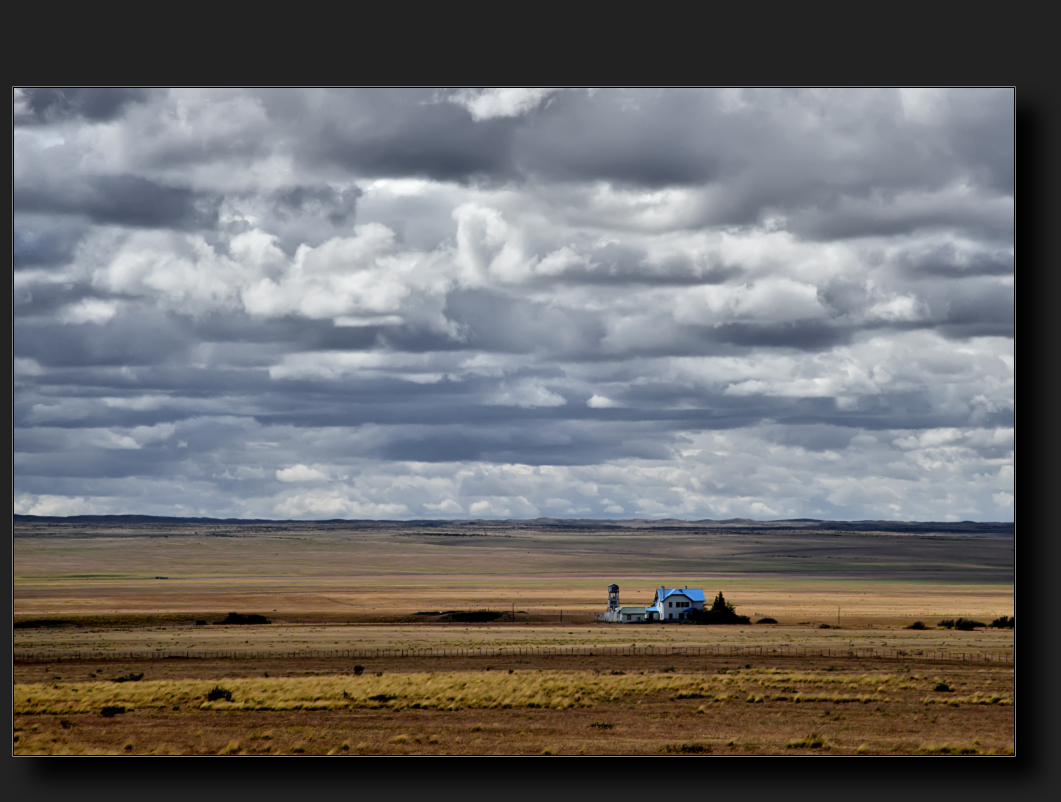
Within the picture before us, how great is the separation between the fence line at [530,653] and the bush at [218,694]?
69.1ft

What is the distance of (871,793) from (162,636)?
6449cm

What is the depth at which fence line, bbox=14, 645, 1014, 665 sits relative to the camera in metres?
55.1

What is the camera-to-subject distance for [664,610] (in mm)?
98875

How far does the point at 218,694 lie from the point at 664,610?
6910cm

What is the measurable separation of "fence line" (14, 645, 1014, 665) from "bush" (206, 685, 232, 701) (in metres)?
21.1

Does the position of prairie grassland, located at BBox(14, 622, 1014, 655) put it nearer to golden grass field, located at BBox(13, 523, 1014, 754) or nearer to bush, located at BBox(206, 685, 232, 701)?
golden grass field, located at BBox(13, 523, 1014, 754)

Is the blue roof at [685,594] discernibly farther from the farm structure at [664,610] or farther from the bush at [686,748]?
the bush at [686,748]

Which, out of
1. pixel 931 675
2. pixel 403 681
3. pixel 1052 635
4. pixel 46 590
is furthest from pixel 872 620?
pixel 46 590

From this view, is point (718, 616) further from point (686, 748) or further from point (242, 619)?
point (686, 748)

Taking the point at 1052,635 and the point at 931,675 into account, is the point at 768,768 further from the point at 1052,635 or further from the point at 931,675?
the point at 931,675

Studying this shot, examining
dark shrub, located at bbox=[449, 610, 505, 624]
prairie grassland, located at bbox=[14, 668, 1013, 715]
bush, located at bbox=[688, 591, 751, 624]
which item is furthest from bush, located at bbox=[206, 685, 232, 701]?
dark shrub, located at bbox=[449, 610, 505, 624]

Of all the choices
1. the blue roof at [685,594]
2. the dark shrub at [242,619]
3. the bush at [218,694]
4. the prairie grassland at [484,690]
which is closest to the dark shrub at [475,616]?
the blue roof at [685,594]

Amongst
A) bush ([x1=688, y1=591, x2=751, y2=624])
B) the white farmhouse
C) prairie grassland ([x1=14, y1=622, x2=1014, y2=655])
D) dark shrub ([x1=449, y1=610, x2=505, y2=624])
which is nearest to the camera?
prairie grassland ([x1=14, y1=622, x2=1014, y2=655])

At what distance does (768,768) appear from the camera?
21.5m
